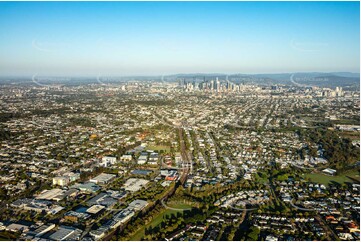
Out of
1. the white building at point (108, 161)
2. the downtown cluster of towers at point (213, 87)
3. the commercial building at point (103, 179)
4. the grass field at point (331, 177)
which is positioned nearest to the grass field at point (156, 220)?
the commercial building at point (103, 179)

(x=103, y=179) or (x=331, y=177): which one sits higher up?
(x=103, y=179)

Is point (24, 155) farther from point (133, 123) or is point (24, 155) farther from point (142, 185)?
point (133, 123)

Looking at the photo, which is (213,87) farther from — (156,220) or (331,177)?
(156,220)

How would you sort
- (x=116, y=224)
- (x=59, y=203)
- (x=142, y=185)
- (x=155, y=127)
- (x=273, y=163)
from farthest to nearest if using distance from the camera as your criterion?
(x=155, y=127) → (x=273, y=163) → (x=142, y=185) → (x=59, y=203) → (x=116, y=224)

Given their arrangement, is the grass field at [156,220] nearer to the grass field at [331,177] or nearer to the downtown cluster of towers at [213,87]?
the grass field at [331,177]

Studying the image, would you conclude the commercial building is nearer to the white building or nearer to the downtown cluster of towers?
the white building

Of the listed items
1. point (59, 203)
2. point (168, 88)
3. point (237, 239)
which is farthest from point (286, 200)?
point (168, 88)

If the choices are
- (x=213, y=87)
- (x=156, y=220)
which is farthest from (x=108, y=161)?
(x=213, y=87)

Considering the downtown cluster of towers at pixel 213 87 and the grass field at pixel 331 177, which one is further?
the downtown cluster of towers at pixel 213 87
